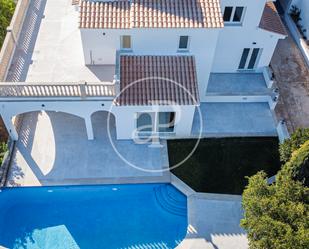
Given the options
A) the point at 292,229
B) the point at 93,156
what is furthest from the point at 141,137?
the point at 292,229

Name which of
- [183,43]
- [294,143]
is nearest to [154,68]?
[183,43]

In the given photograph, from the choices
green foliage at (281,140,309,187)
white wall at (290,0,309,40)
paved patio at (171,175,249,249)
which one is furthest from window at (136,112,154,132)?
white wall at (290,0,309,40)

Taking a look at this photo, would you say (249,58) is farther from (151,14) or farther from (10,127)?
(10,127)

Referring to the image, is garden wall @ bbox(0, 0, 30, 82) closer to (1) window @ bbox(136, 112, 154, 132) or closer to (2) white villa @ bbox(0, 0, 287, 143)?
(2) white villa @ bbox(0, 0, 287, 143)

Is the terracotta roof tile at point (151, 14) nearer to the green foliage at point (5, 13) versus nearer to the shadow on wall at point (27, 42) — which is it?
the shadow on wall at point (27, 42)

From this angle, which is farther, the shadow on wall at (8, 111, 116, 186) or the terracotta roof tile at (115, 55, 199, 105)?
the shadow on wall at (8, 111, 116, 186)
